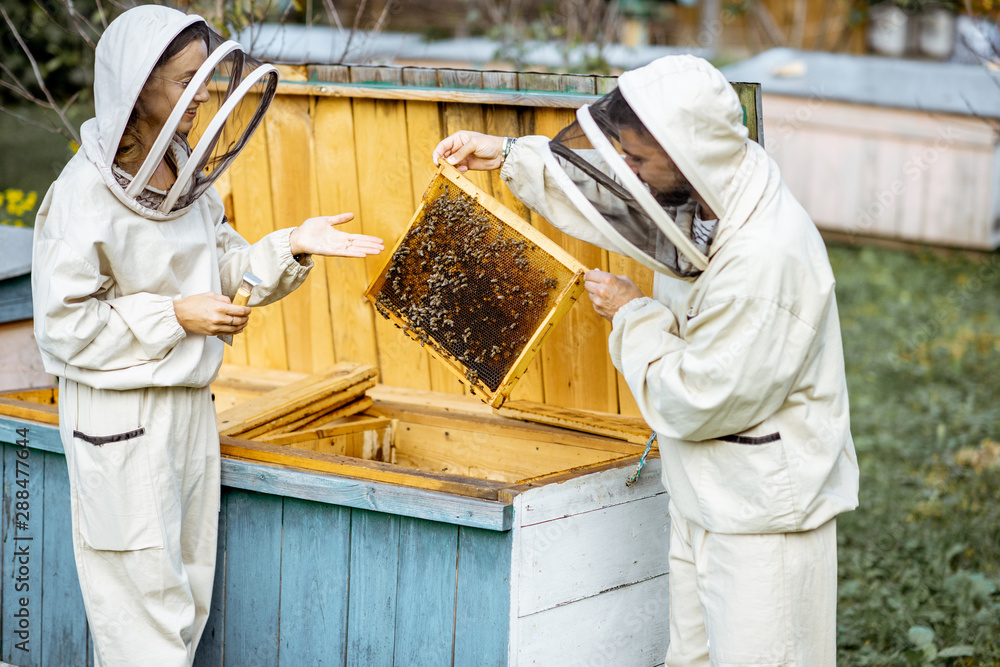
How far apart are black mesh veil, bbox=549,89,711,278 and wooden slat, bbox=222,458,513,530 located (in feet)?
2.57

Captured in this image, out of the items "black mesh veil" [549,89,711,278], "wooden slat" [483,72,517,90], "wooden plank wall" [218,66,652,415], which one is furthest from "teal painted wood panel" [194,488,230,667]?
"wooden slat" [483,72,517,90]

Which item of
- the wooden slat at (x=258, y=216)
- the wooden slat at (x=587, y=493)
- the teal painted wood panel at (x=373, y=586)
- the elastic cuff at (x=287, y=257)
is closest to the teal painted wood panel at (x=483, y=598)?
the wooden slat at (x=587, y=493)

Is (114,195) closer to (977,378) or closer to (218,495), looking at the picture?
(218,495)

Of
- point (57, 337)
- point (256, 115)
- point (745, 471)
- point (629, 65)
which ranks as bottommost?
point (745, 471)

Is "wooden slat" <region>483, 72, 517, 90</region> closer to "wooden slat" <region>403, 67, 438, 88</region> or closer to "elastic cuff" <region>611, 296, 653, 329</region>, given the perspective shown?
"wooden slat" <region>403, 67, 438, 88</region>

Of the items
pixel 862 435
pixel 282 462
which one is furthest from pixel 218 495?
pixel 862 435

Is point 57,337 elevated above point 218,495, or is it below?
above

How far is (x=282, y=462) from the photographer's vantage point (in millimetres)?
3033

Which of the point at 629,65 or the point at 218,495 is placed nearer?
the point at 218,495

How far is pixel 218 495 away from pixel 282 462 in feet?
0.68

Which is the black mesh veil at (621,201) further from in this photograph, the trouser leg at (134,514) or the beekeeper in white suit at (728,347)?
the trouser leg at (134,514)

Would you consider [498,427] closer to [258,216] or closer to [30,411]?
[258,216]

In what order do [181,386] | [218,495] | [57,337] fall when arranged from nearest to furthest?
[57,337] → [181,386] → [218,495]

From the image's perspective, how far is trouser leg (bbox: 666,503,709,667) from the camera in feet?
8.57
